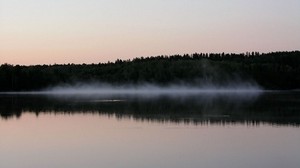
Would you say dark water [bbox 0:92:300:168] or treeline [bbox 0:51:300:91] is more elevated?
treeline [bbox 0:51:300:91]

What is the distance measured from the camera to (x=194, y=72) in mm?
96812

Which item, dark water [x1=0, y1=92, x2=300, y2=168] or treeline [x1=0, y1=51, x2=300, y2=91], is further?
treeline [x1=0, y1=51, x2=300, y2=91]

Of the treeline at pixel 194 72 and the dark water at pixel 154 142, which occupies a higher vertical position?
the treeline at pixel 194 72

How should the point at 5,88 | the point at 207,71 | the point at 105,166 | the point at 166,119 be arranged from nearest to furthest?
the point at 105,166 → the point at 166,119 → the point at 5,88 → the point at 207,71

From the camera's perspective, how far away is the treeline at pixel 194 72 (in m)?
87.6

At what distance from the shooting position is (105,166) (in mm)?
9539

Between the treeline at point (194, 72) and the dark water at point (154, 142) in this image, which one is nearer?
the dark water at point (154, 142)

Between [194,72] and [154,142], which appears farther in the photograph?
[194,72]

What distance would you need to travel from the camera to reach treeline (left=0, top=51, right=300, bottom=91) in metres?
87.6

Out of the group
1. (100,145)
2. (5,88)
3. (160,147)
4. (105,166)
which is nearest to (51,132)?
(100,145)

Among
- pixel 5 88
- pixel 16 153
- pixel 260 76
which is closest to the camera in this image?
pixel 16 153

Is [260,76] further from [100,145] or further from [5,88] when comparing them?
[100,145]

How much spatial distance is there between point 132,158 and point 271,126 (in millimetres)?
7069

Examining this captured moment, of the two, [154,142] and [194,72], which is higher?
[194,72]
